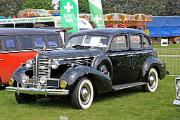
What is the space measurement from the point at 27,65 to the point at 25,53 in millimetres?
3108

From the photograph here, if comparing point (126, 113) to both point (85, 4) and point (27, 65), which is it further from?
point (85, 4)

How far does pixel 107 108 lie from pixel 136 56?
235 cm

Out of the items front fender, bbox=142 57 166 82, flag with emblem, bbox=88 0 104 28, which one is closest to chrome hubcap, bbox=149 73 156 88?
front fender, bbox=142 57 166 82

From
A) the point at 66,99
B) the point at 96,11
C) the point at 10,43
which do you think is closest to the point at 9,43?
the point at 10,43

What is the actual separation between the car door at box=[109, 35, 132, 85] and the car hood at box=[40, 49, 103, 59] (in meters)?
0.51

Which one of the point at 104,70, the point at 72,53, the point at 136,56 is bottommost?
the point at 104,70

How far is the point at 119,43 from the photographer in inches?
429

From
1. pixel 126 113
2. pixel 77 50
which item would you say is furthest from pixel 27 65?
pixel 126 113

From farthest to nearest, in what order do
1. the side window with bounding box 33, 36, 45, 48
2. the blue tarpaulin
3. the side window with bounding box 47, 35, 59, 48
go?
the blue tarpaulin < the side window with bounding box 47, 35, 59, 48 < the side window with bounding box 33, 36, 45, 48

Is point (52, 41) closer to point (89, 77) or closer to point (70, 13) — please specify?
point (70, 13)

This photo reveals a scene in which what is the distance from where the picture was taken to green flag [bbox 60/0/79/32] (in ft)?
56.5

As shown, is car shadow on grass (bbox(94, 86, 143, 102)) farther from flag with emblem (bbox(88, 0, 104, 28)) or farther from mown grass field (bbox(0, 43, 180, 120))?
flag with emblem (bbox(88, 0, 104, 28))

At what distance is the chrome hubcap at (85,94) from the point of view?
9266 mm

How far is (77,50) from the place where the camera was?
993 cm
